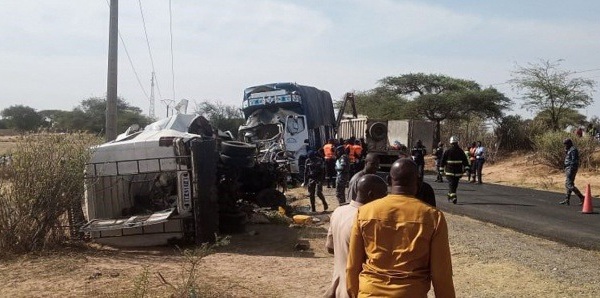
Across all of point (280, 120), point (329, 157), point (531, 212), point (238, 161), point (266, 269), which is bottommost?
point (531, 212)

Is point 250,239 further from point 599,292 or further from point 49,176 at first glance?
point 599,292

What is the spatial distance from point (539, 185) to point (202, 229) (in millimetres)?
17078

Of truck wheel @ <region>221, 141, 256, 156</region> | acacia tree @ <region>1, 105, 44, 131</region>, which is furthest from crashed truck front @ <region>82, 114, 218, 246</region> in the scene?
acacia tree @ <region>1, 105, 44, 131</region>

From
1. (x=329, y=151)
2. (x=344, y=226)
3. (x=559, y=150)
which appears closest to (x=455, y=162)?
(x=329, y=151)

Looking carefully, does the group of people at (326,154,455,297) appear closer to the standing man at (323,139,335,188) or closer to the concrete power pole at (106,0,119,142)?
the concrete power pole at (106,0,119,142)

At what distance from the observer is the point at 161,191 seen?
10.8m

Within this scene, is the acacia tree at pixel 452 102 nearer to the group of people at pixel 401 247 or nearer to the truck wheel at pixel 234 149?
the truck wheel at pixel 234 149

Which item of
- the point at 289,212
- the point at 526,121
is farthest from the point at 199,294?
the point at 526,121

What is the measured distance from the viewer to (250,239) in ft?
35.3

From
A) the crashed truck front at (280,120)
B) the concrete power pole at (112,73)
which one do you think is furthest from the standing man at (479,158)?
the concrete power pole at (112,73)

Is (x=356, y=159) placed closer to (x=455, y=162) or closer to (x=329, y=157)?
(x=329, y=157)

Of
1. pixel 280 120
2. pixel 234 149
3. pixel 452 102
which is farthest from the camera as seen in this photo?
pixel 452 102

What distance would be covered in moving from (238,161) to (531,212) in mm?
7018

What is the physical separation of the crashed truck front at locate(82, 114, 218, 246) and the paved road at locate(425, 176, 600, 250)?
5990mm
